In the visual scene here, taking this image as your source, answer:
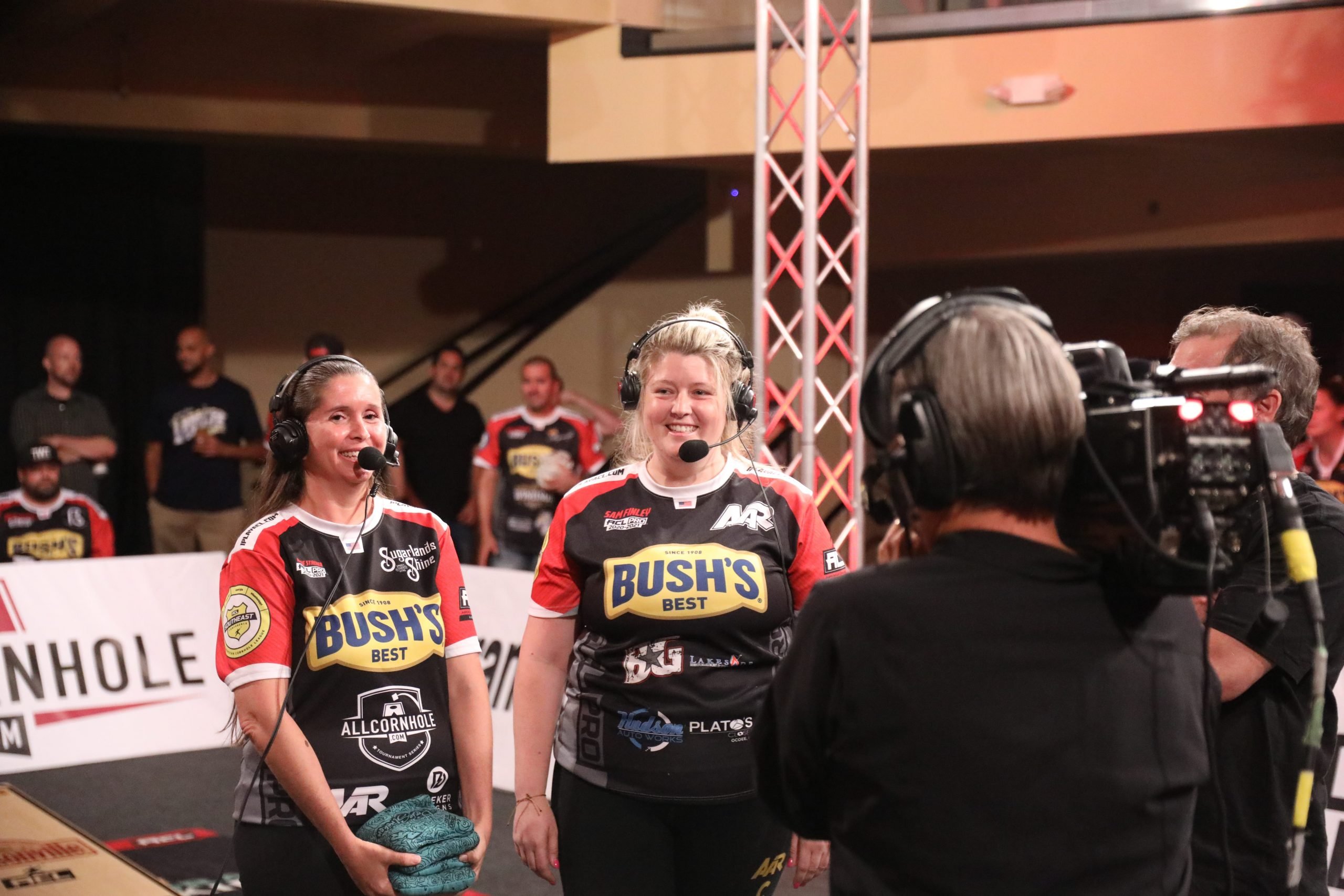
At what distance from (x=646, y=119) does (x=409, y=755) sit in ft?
19.2

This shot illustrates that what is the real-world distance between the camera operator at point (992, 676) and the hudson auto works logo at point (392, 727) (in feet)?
3.59

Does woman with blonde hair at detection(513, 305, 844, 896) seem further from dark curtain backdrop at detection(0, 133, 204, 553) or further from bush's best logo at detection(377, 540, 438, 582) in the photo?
dark curtain backdrop at detection(0, 133, 204, 553)

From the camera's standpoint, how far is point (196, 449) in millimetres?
8016

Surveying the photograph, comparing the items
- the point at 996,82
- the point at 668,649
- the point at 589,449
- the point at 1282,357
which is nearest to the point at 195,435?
the point at 589,449

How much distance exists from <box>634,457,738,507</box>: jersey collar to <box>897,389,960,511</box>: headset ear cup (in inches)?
44.1

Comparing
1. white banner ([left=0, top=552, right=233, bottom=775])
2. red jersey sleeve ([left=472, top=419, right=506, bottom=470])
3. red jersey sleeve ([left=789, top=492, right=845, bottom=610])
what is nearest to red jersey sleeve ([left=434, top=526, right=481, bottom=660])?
red jersey sleeve ([left=789, top=492, right=845, bottom=610])

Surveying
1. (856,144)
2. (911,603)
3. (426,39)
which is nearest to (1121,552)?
(911,603)

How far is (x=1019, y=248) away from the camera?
29.8ft

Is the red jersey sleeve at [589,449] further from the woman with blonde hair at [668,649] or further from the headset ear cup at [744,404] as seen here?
the woman with blonde hair at [668,649]

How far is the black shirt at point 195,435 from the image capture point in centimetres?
805

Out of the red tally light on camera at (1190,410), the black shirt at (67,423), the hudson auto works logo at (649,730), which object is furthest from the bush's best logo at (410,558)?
the black shirt at (67,423)

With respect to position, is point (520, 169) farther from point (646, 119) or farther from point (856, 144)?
point (856, 144)

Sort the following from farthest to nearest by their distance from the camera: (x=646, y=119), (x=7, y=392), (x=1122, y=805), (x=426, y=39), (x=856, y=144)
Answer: (x=7, y=392), (x=426, y=39), (x=646, y=119), (x=856, y=144), (x=1122, y=805)

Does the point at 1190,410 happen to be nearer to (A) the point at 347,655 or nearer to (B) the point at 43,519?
(A) the point at 347,655
